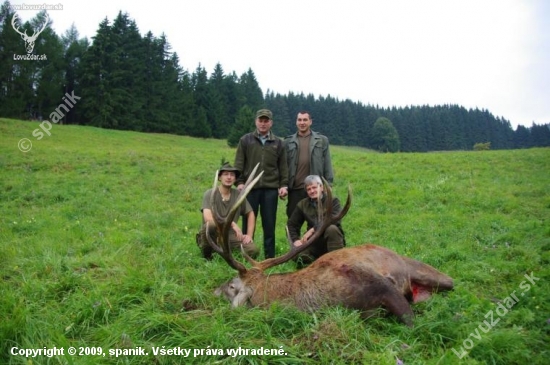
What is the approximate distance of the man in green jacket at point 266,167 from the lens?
6.30m

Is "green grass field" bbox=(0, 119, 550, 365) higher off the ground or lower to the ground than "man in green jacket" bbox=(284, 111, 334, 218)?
lower

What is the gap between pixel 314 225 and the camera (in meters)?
5.77

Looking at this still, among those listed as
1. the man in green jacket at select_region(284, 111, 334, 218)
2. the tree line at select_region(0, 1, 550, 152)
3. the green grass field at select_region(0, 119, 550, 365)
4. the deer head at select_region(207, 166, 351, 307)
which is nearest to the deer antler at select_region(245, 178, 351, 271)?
the deer head at select_region(207, 166, 351, 307)

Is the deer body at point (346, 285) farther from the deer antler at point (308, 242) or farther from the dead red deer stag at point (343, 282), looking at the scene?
the deer antler at point (308, 242)

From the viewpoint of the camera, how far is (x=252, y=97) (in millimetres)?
63594

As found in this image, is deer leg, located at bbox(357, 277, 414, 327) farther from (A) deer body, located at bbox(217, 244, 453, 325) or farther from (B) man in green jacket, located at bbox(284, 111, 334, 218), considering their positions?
(B) man in green jacket, located at bbox(284, 111, 334, 218)

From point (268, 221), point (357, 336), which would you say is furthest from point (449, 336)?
point (268, 221)

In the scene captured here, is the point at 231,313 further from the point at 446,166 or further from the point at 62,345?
the point at 446,166

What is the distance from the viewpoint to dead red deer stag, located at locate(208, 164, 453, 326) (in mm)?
3971

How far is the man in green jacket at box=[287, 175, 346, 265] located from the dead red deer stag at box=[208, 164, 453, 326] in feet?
2.05

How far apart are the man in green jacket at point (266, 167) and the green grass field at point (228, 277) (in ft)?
3.07

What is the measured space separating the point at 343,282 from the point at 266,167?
2720 millimetres

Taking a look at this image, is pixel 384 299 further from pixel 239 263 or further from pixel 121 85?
pixel 121 85

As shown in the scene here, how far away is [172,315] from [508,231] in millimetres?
6653
